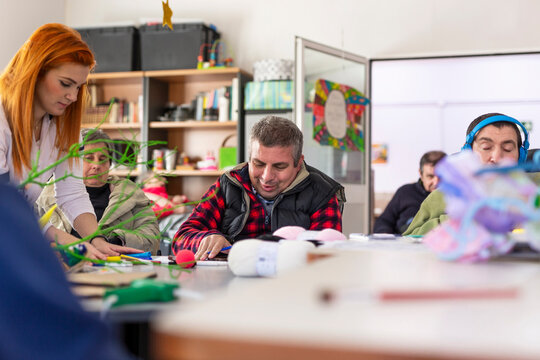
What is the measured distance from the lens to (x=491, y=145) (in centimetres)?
212

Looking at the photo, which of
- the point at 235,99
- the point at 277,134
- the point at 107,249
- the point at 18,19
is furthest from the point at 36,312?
the point at 18,19

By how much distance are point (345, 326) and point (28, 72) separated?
4.48ft

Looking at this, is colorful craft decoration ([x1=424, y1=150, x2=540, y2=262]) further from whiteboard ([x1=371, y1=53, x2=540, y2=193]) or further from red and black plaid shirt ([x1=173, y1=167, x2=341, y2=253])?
whiteboard ([x1=371, y1=53, x2=540, y2=193])

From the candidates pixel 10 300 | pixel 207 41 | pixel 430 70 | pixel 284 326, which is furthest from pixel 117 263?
pixel 430 70

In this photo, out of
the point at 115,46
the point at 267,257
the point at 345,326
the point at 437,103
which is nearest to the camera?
the point at 345,326

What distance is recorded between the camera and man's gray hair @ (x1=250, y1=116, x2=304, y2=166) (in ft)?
6.60

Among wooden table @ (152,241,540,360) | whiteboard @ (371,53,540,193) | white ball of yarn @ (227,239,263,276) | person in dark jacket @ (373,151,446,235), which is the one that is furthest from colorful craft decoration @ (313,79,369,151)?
wooden table @ (152,241,540,360)

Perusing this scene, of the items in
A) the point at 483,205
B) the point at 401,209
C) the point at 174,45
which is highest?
the point at 174,45

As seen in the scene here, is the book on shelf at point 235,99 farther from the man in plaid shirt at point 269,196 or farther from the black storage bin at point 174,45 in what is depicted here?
the man in plaid shirt at point 269,196

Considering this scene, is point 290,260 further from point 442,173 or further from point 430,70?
point 430,70

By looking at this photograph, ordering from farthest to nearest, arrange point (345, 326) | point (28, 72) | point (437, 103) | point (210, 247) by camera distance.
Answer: point (437, 103), point (210, 247), point (28, 72), point (345, 326)

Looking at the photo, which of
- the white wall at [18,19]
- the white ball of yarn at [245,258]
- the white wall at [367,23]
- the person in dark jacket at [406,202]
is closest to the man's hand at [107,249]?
the white ball of yarn at [245,258]

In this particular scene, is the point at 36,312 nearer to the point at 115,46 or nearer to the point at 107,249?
the point at 107,249

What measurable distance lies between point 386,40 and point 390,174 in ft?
7.77
